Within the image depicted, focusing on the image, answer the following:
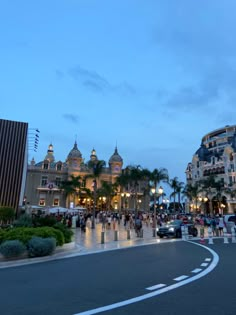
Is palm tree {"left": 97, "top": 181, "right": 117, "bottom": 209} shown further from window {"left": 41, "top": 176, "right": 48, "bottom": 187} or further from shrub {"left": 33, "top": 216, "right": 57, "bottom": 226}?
shrub {"left": 33, "top": 216, "right": 57, "bottom": 226}

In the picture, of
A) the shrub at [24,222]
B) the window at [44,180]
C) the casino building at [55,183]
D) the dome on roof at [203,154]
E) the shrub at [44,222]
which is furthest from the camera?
the dome on roof at [203,154]

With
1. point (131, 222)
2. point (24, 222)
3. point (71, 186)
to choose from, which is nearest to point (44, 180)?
point (71, 186)

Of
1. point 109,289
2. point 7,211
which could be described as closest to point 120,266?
point 109,289

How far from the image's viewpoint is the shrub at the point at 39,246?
460 inches

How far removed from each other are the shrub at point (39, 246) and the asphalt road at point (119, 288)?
1.19 meters

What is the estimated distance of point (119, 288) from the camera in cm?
688

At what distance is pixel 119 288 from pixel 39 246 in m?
5.81

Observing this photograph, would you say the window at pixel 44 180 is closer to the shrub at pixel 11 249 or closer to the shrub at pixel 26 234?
the shrub at pixel 26 234

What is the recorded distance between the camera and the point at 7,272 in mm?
9156

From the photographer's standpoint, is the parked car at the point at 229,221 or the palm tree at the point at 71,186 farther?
the palm tree at the point at 71,186

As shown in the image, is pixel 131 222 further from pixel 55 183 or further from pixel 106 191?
pixel 55 183

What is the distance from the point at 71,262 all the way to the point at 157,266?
3464mm

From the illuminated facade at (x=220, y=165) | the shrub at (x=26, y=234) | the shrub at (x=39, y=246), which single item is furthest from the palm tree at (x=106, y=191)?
the shrub at (x=39, y=246)

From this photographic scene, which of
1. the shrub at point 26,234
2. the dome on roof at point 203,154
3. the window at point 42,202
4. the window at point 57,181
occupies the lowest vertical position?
the shrub at point 26,234
